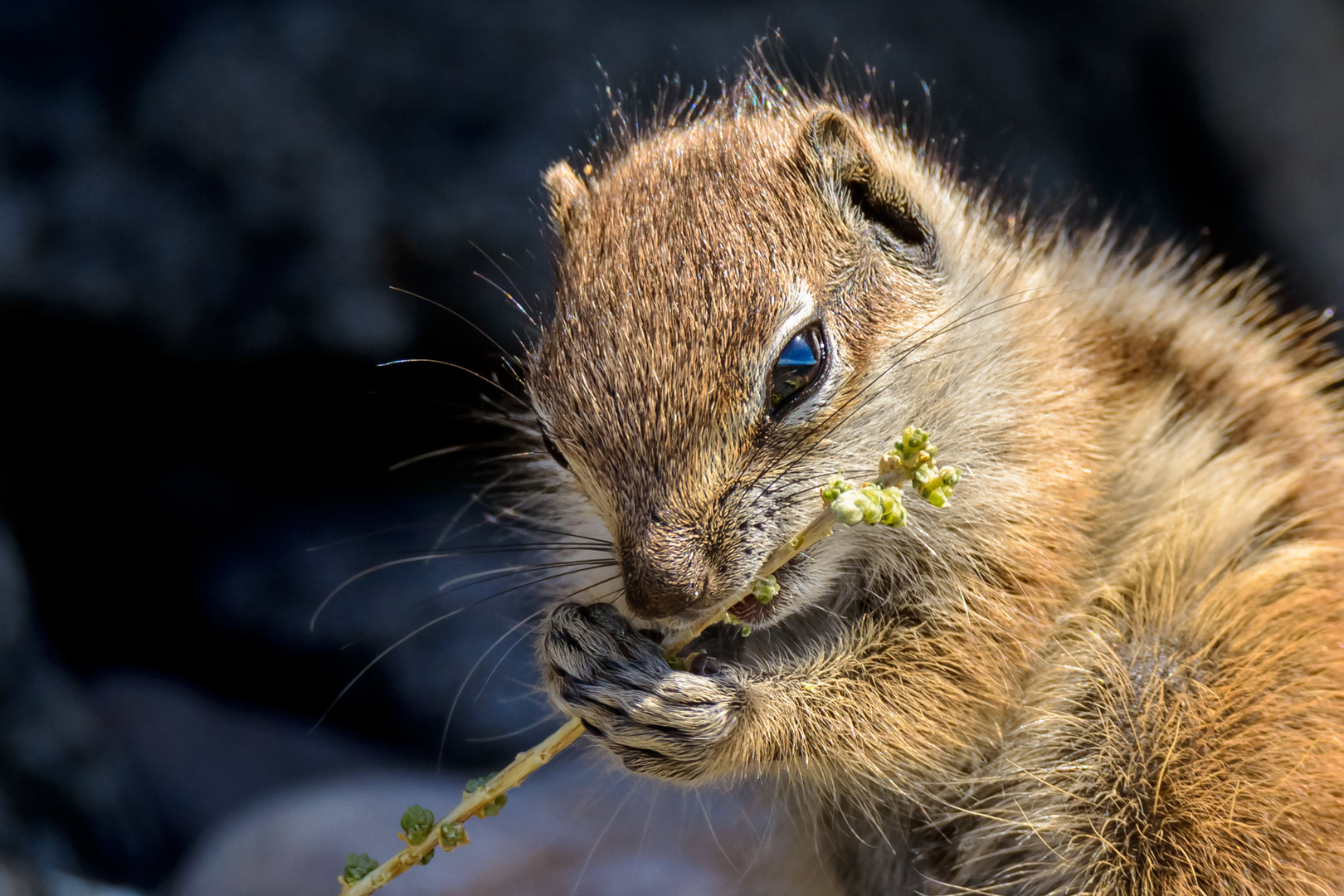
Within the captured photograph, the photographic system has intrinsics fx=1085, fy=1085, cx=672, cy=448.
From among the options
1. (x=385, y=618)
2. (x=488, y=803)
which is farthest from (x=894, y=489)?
(x=385, y=618)

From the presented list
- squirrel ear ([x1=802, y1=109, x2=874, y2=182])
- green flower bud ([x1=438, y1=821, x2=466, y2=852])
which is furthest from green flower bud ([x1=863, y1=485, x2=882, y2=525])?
green flower bud ([x1=438, y1=821, x2=466, y2=852])

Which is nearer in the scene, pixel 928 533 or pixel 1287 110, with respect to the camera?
pixel 928 533

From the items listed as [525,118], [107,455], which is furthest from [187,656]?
[525,118]

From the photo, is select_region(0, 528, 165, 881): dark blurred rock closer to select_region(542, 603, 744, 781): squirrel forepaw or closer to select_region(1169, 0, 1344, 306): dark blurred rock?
select_region(542, 603, 744, 781): squirrel forepaw

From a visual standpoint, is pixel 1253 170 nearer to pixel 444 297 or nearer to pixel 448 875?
pixel 444 297

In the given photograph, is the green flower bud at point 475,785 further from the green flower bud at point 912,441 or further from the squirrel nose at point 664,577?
the green flower bud at point 912,441

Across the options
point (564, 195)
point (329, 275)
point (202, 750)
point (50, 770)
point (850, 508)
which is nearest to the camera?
point (850, 508)

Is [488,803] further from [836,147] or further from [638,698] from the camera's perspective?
[836,147]
